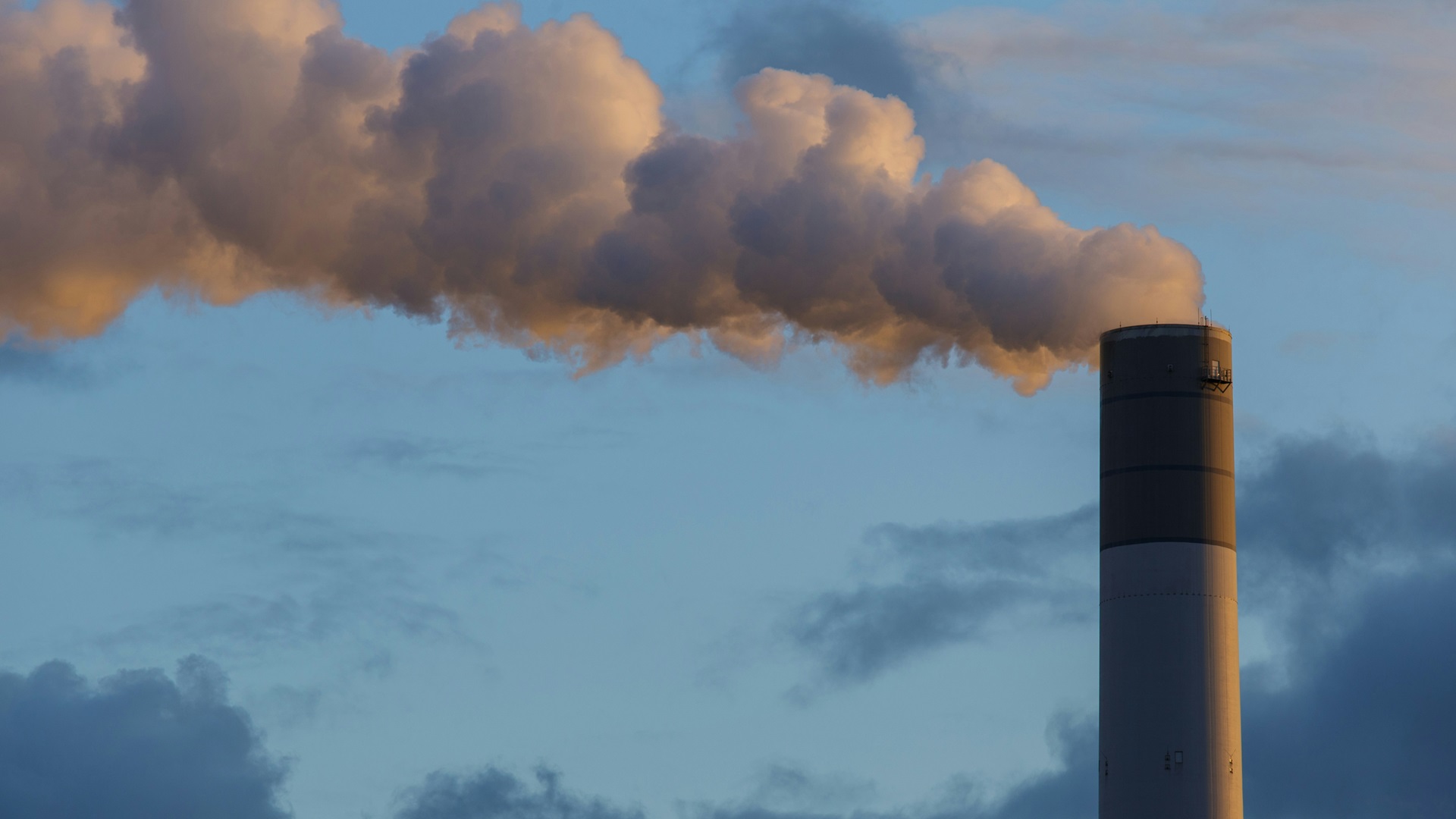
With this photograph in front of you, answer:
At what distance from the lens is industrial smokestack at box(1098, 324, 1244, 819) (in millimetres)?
83625

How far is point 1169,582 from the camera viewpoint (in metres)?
84.4

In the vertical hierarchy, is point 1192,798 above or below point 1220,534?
below

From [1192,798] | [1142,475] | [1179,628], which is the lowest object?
[1192,798]

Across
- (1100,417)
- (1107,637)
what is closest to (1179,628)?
(1107,637)

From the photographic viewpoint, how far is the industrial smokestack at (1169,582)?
83.6 meters

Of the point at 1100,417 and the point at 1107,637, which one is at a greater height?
the point at 1100,417

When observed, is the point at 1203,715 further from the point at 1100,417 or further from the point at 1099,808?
the point at 1100,417

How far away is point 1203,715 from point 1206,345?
45.8 feet

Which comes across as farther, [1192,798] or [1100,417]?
[1100,417]

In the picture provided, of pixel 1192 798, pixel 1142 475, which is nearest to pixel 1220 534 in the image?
pixel 1142 475

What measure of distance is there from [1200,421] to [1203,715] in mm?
10984

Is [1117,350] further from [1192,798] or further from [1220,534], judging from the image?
[1192,798]

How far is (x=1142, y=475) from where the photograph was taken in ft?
281

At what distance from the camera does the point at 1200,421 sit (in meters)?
85.7
